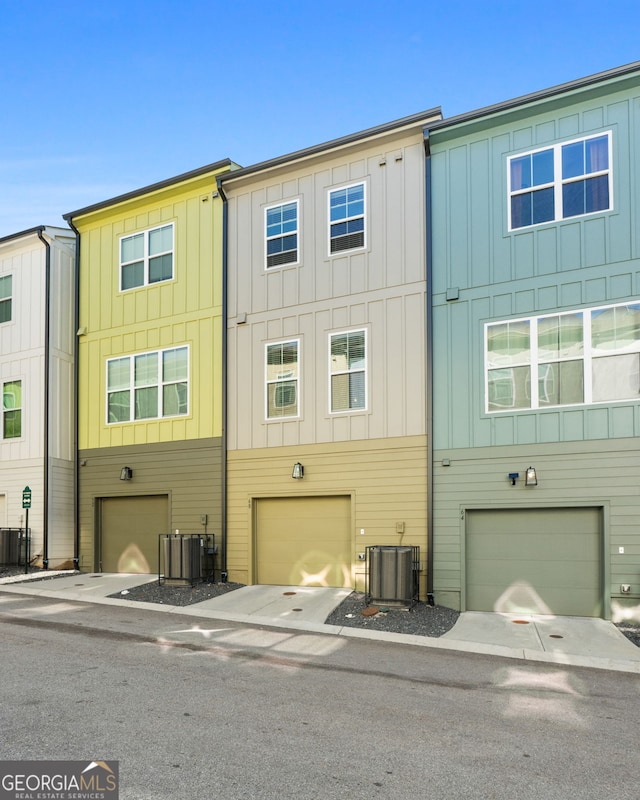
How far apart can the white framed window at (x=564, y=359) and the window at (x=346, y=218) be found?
3.31 meters

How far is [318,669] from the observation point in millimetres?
7754

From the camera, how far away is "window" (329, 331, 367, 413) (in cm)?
1312

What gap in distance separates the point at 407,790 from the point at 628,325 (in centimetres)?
866

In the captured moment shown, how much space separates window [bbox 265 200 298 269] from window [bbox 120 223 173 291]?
8.55ft

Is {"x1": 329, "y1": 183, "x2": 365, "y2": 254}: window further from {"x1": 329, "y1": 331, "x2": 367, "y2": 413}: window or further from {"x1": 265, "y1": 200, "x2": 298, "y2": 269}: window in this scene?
{"x1": 329, "y1": 331, "x2": 367, "y2": 413}: window

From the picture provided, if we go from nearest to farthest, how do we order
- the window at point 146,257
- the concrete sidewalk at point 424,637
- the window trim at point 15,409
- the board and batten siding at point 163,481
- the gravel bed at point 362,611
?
the concrete sidewalk at point 424,637 → the gravel bed at point 362,611 → the board and batten siding at point 163,481 → the window at point 146,257 → the window trim at point 15,409

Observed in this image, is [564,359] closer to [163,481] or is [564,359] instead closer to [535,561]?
[535,561]

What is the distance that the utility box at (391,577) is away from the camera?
1123 cm

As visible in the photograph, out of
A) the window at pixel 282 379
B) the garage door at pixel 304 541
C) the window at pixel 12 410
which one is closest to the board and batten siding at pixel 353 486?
the garage door at pixel 304 541

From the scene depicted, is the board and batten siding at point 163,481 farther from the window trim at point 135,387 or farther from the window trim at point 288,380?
the window trim at point 288,380

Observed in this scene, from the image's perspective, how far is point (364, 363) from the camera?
13094mm

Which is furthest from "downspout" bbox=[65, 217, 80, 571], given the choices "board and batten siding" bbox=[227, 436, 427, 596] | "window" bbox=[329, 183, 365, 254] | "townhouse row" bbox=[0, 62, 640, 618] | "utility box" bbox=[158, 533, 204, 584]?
"window" bbox=[329, 183, 365, 254]

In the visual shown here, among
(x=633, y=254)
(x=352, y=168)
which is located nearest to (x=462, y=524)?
(x=633, y=254)

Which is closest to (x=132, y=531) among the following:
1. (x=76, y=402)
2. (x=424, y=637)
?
(x=76, y=402)
